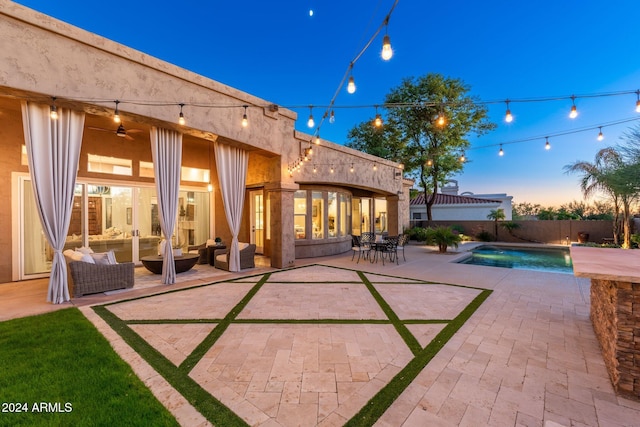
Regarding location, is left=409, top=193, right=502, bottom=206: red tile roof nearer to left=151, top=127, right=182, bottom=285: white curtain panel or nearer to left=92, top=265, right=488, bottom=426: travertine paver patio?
left=92, top=265, right=488, bottom=426: travertine paver patio

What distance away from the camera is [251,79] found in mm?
23938

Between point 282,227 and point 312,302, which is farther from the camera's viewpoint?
point 282,227

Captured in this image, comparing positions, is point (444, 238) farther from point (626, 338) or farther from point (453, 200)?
point (453, 200)

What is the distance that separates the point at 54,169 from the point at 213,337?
412 cm

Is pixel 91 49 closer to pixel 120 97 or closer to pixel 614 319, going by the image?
pixel 120 97

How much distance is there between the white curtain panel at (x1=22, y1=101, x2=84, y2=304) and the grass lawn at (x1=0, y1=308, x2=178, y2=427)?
4.67 feet

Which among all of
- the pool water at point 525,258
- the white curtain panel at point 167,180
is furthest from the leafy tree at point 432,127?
the white curtain panel at point 167,180

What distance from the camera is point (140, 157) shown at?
7.95m

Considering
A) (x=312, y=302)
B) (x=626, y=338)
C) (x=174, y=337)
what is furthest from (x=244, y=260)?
(x=626, y=338)

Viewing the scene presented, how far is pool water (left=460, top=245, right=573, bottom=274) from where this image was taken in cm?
833

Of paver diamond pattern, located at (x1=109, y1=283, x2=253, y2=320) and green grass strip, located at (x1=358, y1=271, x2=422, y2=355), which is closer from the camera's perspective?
green grass strip, located at (x1=358, y1=271, x2=422, y2=355)

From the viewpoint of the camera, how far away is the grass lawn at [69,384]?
6.34ft

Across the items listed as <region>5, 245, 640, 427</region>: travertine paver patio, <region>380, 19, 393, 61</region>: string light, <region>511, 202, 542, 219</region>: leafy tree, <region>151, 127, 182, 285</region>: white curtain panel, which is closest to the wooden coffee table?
<region>151, 127, 182, 285</region>: white curtain panel

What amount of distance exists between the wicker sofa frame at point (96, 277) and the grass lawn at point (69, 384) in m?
1.54
